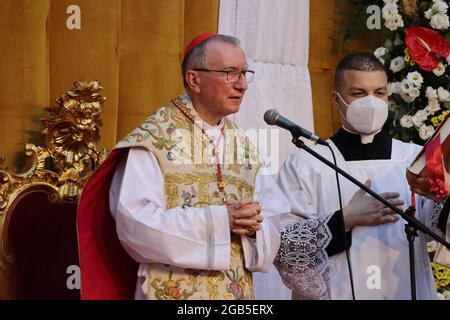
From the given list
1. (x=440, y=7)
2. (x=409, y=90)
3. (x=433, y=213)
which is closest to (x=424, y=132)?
(x=409, y=90)

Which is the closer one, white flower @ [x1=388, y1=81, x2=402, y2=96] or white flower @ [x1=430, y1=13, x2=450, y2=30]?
white flower @ [x1=430, y1=13, x2=450, y2=30]

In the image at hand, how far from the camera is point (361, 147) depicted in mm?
5156

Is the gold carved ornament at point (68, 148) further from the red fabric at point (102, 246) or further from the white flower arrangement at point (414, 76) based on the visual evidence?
the white flower arrangement at point (414, 76)

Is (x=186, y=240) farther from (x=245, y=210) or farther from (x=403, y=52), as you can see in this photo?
(x=403, y=52)

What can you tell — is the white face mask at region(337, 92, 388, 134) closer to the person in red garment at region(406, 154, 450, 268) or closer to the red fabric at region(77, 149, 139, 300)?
the person in red garment at region(406, 154, 450, 268)

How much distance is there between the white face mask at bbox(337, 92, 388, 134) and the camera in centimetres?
500

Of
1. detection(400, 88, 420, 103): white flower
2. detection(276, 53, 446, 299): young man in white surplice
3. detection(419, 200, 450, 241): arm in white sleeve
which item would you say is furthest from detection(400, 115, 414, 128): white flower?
detection(419, 200, 450, 241): arm in white sleeve

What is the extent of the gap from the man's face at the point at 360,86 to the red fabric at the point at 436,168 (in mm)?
725

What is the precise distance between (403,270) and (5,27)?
8.18ft

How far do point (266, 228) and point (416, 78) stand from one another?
2698 millimetres

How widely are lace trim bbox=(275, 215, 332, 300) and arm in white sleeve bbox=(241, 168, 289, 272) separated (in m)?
0.17

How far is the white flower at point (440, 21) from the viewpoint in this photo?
6758mm
